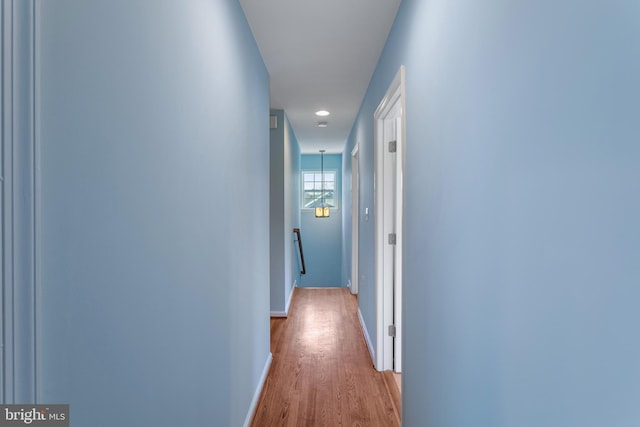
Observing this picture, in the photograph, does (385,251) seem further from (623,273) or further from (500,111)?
(623,273)

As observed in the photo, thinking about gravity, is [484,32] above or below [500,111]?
above

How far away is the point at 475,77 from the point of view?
1.10 m

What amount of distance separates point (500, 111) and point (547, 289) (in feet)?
1.47

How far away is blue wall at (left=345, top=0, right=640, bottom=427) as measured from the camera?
1.88ft

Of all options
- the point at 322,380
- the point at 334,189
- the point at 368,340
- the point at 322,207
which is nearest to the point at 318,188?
the point at 334,189

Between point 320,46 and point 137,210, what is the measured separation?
6.97 feet

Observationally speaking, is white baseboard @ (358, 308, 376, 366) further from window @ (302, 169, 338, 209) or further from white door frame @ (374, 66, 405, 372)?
window @ (302, 169, 338, 209)

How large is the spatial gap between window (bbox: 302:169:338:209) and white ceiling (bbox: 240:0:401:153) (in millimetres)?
3590

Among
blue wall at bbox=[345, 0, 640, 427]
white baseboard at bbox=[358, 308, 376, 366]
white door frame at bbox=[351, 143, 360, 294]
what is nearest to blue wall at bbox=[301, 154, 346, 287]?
white door frame at bbox=[351, 143, 360, 294]

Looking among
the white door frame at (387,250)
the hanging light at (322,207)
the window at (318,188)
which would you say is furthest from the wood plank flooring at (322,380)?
the window at (318,188)

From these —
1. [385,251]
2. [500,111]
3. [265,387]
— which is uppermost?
[500,111]

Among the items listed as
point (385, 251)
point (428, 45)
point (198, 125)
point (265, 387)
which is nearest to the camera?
point (198, 125)

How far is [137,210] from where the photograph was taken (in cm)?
93

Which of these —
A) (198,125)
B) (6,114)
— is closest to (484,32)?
(198,125)
